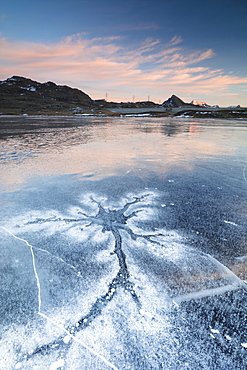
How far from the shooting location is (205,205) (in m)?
3.53

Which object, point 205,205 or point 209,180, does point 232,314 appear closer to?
point 205,205

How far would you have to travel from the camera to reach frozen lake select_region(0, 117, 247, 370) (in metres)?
1.32

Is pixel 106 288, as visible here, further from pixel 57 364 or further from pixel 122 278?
pixel 57 364

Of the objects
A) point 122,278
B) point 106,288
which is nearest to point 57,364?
point 106,288

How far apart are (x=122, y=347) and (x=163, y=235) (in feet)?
4.89

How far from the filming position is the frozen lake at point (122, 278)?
52.0 inches

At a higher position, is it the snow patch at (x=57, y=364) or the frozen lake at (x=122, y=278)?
the frozen lake at (x=122, y=278)

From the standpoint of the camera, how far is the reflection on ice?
1.31m

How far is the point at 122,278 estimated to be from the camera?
1908 mm

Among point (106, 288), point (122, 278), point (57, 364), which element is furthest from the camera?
point (122, 278)

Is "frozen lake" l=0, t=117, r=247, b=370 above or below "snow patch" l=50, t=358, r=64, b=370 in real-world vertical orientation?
above

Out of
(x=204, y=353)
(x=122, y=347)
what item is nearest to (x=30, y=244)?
(x=122, y=347)

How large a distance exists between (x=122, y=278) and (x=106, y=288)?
0.20 m

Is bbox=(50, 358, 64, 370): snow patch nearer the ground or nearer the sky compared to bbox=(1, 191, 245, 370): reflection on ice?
nearer the ground
